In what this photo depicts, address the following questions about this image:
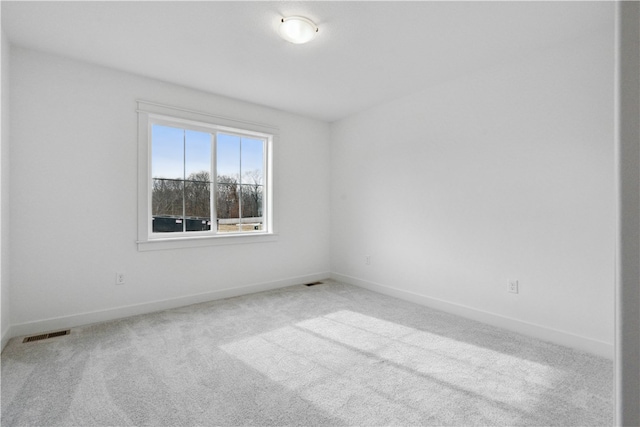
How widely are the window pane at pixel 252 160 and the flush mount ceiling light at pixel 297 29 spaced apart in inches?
74.9

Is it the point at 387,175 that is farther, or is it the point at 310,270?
the point at 310,270

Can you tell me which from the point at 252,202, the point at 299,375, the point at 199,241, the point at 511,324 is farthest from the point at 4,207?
the point at 511,324

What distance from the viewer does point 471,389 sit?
1.93 m

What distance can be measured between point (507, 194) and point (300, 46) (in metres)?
2.25

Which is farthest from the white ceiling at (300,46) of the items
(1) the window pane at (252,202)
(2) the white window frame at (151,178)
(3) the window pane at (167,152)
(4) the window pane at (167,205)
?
(1) the window pane at (252,202)

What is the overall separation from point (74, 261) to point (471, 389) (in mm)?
3352

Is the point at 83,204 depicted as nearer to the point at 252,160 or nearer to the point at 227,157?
the point at 227,157

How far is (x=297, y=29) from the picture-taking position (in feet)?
7.57

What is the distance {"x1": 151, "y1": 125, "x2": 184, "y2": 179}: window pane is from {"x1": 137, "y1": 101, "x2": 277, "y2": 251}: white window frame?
80mm

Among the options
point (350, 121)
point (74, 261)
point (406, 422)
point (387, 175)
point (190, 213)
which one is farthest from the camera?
point (350, 121)
